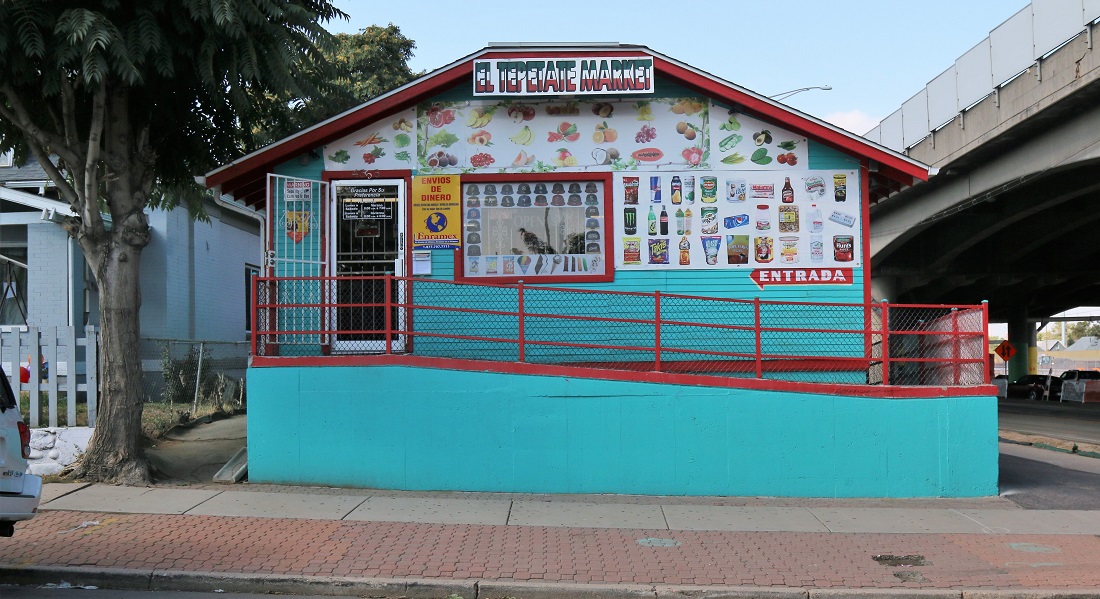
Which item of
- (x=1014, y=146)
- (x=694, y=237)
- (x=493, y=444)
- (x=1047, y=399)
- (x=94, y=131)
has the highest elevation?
(x=1014, y=146)

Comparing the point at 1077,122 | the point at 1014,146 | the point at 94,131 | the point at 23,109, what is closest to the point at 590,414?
the point at 94,131

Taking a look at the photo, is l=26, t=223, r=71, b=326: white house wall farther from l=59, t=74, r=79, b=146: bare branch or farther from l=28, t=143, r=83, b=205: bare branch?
l=59, t=74, r=79, b=146: bare branch

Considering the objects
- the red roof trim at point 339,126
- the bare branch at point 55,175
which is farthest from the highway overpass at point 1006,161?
the bare branch at point 55,175

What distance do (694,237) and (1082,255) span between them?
107 feet

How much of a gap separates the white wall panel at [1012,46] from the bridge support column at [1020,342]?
41.5 m

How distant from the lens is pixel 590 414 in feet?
35.0

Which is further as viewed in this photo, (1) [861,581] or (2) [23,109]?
(2) [23,109]

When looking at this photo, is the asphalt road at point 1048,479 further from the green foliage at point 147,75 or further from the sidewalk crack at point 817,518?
the green foliage at point 147,75

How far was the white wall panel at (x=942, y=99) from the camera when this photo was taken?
23.9 metres

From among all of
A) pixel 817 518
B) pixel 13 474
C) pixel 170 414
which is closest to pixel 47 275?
pixel 170 414

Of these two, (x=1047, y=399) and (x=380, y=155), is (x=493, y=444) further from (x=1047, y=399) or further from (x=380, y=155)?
(x=1047, y=399)

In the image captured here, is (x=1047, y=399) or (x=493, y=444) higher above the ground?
(x=493, y=444)

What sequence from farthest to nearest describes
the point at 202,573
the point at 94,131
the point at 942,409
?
the point at 942,409, the point at 94,131, the point at 202,573

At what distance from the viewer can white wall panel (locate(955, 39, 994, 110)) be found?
22.3m
